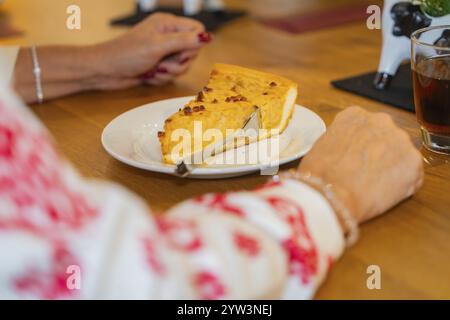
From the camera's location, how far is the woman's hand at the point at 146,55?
1449 millimetres

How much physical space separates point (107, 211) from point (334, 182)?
0.34 meters

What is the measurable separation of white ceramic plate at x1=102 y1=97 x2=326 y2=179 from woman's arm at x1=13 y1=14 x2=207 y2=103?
0.26 m

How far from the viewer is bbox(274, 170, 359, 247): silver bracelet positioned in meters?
0.78

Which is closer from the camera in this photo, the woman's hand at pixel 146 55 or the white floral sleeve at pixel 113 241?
the white floral sleeve at pixel 113 241

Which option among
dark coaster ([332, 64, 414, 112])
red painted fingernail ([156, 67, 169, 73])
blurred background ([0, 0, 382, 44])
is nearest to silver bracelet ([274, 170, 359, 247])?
dark coaster ([332, 64, 414, 112])

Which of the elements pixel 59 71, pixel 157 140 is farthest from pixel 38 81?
pixel 157 140

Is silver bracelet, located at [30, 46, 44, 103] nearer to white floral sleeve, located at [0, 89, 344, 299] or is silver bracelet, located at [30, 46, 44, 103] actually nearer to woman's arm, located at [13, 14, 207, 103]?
woman's arm, located at [13, 14, 207, 103]

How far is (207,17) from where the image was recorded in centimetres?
206

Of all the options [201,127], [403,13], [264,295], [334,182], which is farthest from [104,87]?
[264,295]

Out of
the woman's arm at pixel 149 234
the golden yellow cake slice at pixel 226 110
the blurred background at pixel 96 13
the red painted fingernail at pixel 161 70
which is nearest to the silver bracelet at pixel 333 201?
the woman's arm at pixel 149 234

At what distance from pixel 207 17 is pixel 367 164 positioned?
1.31 metres

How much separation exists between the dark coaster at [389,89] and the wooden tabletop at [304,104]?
0.06ft

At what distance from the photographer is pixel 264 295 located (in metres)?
0.67

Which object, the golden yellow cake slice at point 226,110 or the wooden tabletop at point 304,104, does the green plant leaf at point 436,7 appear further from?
the golden yellow cake slice at point 226,110
